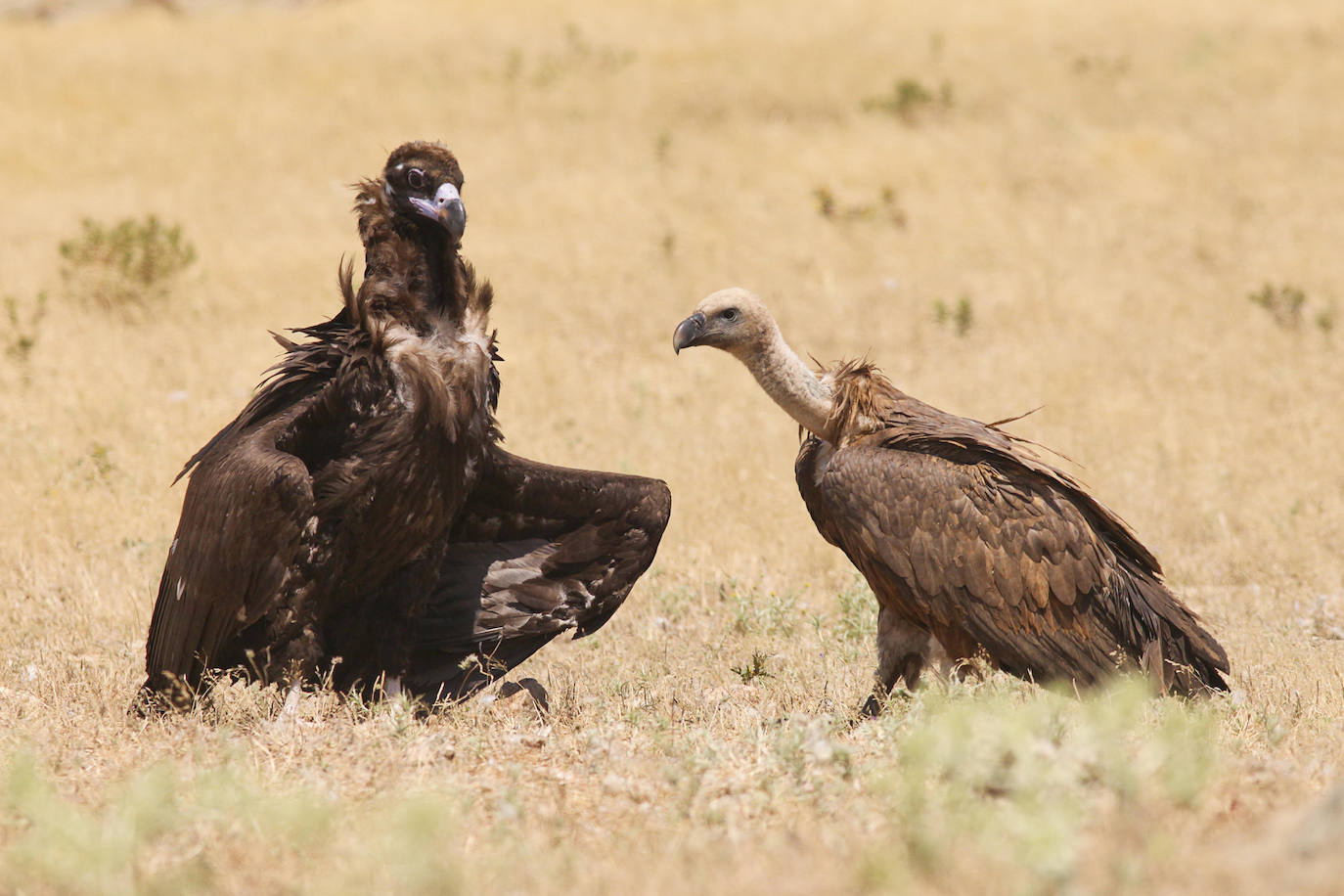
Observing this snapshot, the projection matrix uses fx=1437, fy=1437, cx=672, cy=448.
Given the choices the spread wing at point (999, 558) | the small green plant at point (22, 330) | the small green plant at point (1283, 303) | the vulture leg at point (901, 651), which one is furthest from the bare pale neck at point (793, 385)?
the small green plant at point (1283, 303)

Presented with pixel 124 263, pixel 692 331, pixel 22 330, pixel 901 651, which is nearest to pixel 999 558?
pixel 901 651

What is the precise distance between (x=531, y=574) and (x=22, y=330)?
7.34 m

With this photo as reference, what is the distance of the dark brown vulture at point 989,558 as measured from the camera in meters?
5.80

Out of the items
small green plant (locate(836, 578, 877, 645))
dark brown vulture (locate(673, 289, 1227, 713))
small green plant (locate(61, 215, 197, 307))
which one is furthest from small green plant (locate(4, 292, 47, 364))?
dark brown vulture (locate(673, 289, 1227, 713))

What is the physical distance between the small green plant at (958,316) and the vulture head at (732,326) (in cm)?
660

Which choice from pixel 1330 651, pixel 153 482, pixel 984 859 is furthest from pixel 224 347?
pixel 984 859

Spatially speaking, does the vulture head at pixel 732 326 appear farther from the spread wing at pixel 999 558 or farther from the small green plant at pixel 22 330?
the small green plant at pixel 22 330

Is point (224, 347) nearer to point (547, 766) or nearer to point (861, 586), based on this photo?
point (861, 586)

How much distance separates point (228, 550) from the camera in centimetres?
512

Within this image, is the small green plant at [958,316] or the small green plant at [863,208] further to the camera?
the small green plant at [863,208]

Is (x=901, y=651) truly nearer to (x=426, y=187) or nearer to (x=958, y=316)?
(x=426, y=187)

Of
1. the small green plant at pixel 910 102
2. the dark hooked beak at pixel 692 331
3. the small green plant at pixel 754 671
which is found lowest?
the small green plant at pixel 754 671

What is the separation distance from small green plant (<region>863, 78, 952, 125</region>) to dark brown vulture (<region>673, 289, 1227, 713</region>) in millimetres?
13186

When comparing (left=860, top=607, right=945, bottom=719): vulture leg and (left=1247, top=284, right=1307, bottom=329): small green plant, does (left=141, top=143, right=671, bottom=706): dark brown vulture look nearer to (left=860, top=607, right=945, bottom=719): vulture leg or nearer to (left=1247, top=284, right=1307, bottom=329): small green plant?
(left=860, top=607, right=945, bottom=719): vulture leg
